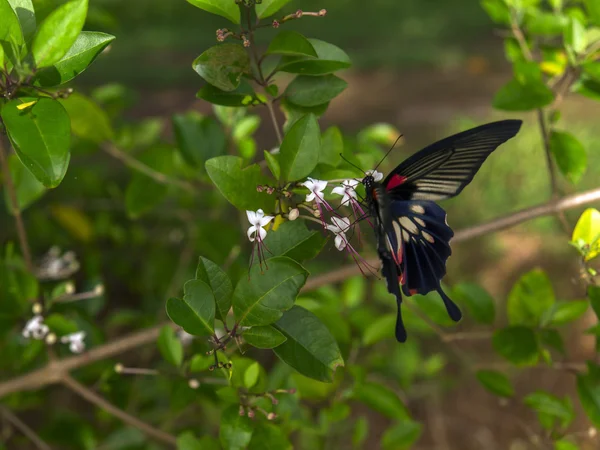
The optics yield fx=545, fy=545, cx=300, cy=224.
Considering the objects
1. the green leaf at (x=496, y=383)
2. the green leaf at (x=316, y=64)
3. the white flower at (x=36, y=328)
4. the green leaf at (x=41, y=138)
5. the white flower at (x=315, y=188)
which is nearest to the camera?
the green leaf at (x=41, y=138)

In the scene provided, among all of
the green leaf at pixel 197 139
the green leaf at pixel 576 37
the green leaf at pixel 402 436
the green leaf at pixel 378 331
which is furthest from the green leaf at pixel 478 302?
the green leaf at pixel 197 139

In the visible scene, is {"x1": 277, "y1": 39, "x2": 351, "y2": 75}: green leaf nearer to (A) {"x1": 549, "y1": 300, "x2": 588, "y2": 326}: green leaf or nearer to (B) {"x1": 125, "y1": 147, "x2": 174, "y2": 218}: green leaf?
(B) {"x1": 125, "y1": 147, "x2": 174, "y2": 218}: green leaf

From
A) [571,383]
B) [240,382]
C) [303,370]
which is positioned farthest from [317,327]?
[571,383]

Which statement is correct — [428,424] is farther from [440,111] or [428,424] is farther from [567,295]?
[440,111]

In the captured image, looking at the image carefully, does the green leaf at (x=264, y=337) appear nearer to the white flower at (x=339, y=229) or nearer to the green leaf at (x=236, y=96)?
the white flower at (x=339, y=229)

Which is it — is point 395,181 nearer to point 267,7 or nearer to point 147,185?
point 267,7

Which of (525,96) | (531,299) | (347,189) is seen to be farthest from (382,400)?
(525,96)

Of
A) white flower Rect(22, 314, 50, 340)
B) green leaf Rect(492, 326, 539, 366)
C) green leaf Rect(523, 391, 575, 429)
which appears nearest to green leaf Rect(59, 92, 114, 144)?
white flower Rect(22, 314, 50, 340)

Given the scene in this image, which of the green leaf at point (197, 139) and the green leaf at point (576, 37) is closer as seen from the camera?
the green leaf at point (576, 37)
